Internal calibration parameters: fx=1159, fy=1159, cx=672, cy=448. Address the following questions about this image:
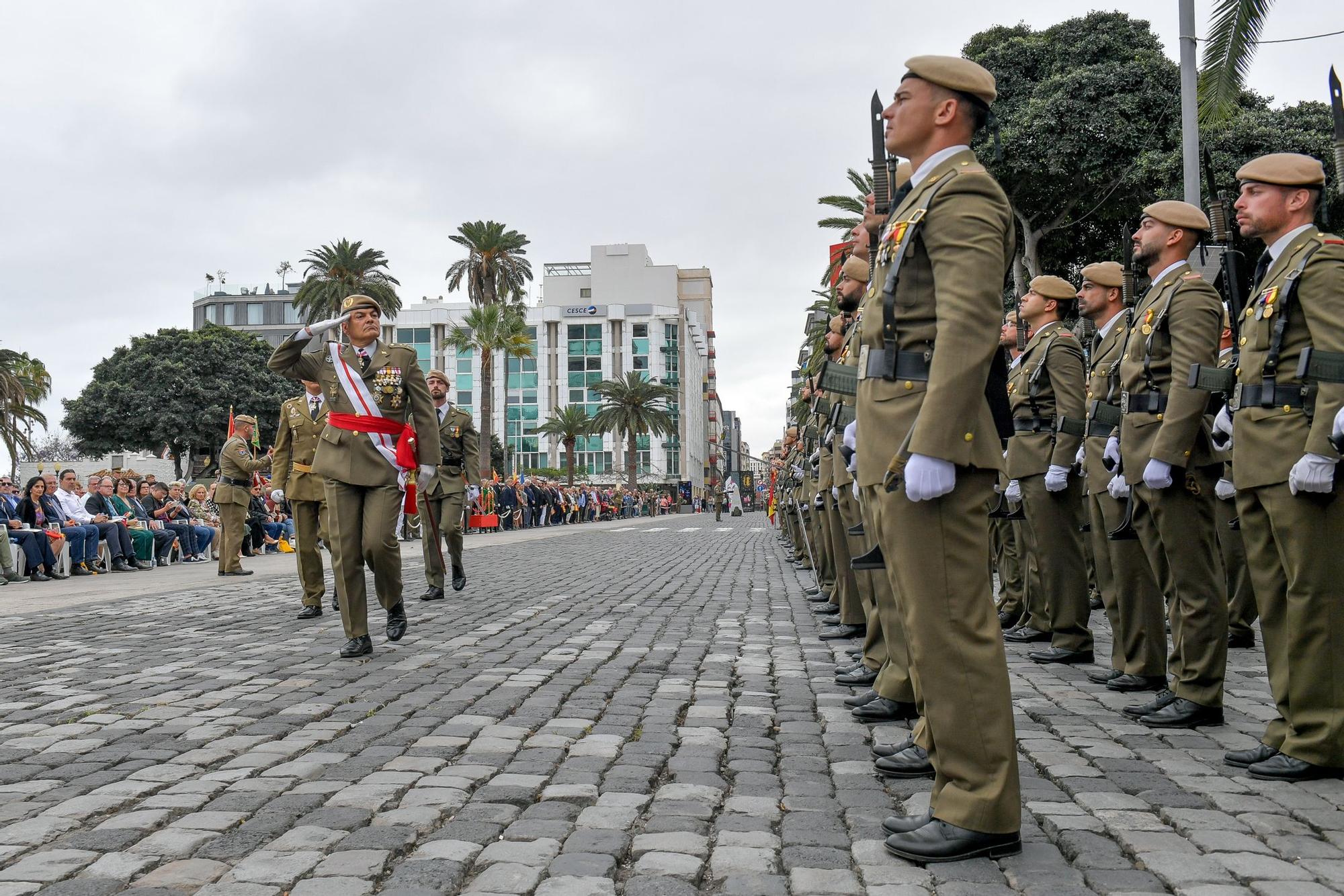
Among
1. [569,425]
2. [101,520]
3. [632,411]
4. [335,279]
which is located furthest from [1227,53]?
[569,425]

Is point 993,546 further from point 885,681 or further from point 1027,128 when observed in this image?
point 1027,128

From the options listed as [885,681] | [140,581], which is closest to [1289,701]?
[885,681]

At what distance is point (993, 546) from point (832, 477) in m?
3.57

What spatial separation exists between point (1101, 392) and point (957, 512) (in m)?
3.21

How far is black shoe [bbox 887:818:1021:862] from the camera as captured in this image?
3.13 m

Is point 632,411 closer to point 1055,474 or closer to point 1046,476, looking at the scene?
point 1046,476

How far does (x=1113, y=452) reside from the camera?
5.62 metres

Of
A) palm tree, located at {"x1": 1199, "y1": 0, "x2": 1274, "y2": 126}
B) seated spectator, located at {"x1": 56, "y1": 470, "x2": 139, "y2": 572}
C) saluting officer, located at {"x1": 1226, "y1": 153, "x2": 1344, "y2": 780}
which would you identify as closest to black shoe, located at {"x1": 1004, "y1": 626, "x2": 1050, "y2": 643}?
saluting officer, located at {"x1": 1226, "y1": 153, "x2": 1344, "y2": 780}

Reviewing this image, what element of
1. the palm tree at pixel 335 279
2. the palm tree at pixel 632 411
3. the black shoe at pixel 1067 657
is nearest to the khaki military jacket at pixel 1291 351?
the black shoe at pixel 1067 657

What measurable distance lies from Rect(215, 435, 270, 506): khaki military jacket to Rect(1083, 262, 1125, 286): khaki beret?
10.7 metres

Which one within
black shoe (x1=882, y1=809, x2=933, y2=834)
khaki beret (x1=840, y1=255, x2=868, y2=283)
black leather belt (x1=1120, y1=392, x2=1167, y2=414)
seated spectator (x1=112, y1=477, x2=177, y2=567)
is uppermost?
khaki beret (x1=840, y1=255, x2=868, y2=283)

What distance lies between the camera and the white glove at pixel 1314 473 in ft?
12.8

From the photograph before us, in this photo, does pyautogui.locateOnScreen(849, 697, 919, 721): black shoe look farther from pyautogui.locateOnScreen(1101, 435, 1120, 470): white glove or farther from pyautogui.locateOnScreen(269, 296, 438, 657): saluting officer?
pyautogui.locateOnScreen(269, 296, 438, 657): saluting officer

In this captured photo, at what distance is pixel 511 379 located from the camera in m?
112
